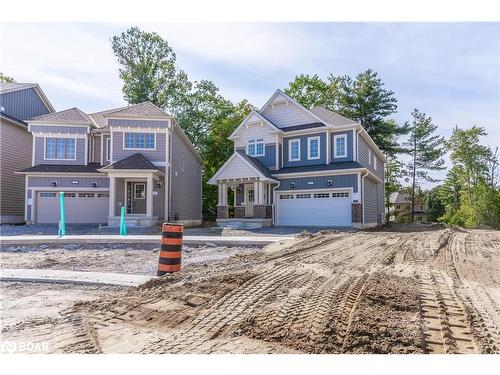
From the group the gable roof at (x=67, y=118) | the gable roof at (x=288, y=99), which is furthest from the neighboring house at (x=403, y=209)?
the gable roof at (x=67, y=118)

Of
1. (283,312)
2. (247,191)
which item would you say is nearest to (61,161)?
(247,191)

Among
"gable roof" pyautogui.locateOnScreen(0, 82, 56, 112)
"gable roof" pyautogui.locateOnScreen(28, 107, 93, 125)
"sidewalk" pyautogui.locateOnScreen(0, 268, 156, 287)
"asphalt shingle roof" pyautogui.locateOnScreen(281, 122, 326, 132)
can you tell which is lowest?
"sidewalk" pyautogui.locateOnScreen(0, 268, 156, 287)

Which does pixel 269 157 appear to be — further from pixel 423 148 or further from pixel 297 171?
pixel 423 148

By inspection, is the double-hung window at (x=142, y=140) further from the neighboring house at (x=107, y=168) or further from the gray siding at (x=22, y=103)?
the gray siding at (x=22, y=103)

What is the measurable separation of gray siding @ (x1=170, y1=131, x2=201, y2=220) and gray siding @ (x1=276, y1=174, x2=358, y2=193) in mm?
5916

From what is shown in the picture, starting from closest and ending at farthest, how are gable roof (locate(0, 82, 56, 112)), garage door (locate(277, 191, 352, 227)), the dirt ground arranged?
the dirt ground → garage door (locate(277, 191, 352, 227)) → gable roof (locate(0, 82, 56, 112))

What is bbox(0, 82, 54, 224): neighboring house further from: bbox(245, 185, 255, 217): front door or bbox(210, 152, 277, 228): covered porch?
bbox(245, 185, 255, 217): front door

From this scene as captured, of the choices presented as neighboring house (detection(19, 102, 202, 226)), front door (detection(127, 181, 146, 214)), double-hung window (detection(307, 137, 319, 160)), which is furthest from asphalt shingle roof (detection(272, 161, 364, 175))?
front door (detection(127, 181, 146, 214))

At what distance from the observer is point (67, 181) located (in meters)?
19.6

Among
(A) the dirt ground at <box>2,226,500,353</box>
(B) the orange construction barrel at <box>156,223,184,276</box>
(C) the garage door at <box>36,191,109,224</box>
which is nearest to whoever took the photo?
(A) the dirt ground at <box>2,226,500,353</box>

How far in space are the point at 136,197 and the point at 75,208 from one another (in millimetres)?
3559

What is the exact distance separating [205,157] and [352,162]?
14403 millimetres

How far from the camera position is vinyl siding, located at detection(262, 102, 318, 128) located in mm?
20906

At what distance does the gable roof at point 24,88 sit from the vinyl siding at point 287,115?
48.8 ft
